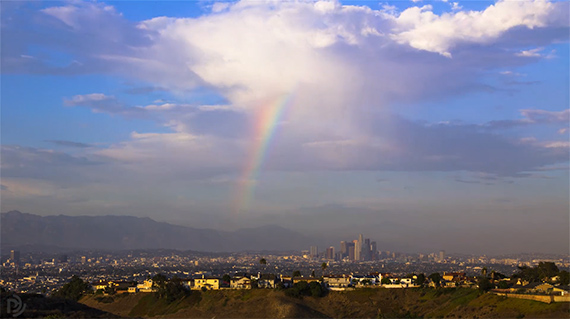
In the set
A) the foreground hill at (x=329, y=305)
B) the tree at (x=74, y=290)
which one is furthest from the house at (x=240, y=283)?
the tree at (x=74, y=290)

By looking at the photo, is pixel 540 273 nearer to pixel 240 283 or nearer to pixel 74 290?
pixel 240 283

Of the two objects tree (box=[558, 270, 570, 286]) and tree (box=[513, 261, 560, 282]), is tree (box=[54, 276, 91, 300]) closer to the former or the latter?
tree (box=[513, 261, 560, 282])

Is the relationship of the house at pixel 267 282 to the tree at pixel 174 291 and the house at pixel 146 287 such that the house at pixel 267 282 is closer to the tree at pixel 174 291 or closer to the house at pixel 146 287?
the tree at pixel 174 291

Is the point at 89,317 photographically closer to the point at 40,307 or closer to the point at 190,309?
the point at 40,307

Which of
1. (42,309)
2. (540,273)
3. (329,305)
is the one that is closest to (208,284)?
(329,305)

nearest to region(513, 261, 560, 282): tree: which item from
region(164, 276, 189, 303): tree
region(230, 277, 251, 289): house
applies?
region(230, 277, 251, 289): house

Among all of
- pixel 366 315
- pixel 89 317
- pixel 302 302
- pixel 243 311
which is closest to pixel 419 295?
pixel 366 315
